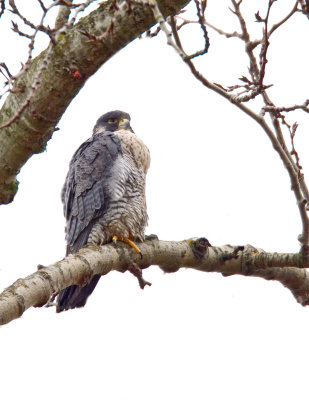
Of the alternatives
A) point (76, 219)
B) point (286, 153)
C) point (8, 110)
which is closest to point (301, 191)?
point (286, 153)

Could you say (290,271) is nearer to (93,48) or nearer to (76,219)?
(76,219)

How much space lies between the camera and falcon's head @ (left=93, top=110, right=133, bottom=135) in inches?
247

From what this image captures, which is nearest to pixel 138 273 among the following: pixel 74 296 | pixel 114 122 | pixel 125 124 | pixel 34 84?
pixel 74 296

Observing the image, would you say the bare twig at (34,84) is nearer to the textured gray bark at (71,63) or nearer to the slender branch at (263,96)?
the textured gray bark at (71,63)

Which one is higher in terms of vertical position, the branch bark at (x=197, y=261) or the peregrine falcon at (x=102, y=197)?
the peregrine falcon at (x=102, y=197)

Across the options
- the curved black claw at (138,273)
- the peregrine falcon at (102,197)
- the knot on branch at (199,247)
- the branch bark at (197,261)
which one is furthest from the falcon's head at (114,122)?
the curved black claw at (138,273)

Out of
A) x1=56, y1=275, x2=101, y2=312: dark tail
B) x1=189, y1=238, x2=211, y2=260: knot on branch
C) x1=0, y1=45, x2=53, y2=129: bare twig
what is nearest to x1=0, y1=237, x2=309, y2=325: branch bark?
x1=189, y1=238, x2=211, y2=260: knot on branch

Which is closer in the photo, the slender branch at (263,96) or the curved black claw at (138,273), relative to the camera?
the slender branch at (263,96)

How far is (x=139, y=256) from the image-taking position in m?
4.25

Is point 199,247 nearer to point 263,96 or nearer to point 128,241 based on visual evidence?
point 128,241

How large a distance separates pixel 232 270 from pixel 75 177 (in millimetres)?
1798

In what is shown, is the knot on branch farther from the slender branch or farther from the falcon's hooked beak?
the falcon's hooked beak

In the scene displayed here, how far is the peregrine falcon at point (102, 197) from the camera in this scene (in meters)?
5.01

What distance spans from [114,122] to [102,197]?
4.50 ft
